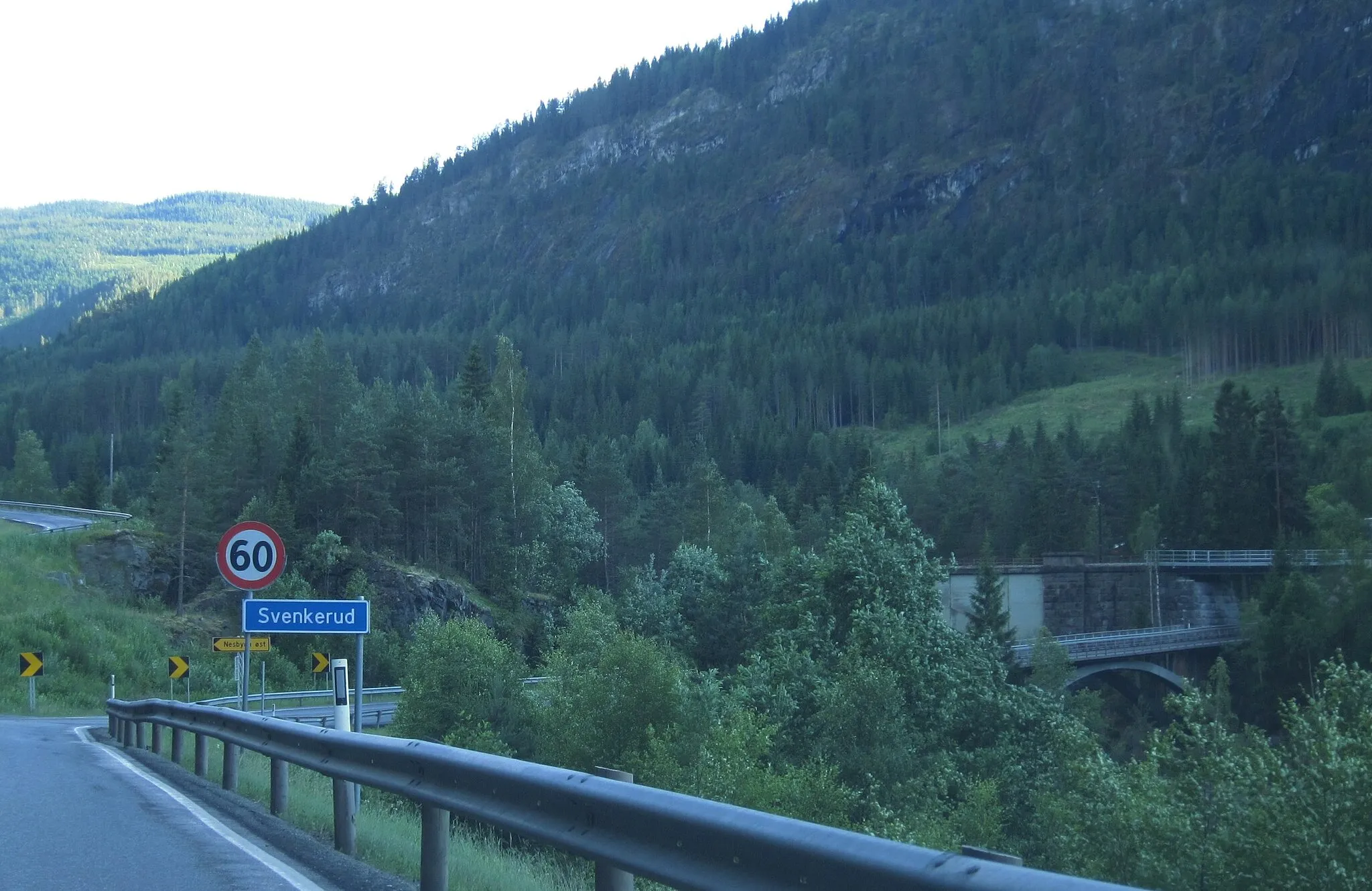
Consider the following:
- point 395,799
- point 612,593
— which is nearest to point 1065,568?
point 612,593

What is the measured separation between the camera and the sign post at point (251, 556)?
1402 cm

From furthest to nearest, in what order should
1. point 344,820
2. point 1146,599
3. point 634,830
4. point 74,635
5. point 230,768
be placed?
1. point 1146,599
2. point 74,635
3. point 230,768
4. point 344,820
5. point 634,830

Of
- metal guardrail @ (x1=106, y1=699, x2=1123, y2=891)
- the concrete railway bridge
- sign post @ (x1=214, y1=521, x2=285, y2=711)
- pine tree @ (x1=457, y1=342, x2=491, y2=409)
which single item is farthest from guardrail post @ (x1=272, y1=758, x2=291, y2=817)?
pine tree @ (x1=457, y1=342, x2=491, y2=409)

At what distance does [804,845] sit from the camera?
4527 mm

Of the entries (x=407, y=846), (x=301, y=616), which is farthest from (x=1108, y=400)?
(x=407, y=846)

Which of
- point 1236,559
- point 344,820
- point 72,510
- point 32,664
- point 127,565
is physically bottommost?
point 32,664

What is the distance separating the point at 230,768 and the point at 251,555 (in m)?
2.40

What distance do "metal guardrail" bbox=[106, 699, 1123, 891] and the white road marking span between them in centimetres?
63

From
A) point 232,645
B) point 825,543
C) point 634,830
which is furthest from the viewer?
point 825,543

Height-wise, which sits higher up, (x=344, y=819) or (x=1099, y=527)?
(x=1099, y=527)

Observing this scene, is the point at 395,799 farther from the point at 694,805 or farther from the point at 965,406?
the point at 965,406

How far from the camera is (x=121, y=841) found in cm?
993

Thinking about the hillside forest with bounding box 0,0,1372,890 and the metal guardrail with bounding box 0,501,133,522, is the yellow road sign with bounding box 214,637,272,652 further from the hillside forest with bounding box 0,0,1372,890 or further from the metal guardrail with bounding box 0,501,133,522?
the metal guardrail with bounding box 0,501,133,522

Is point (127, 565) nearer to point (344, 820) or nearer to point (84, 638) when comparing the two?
point (84, 638)
